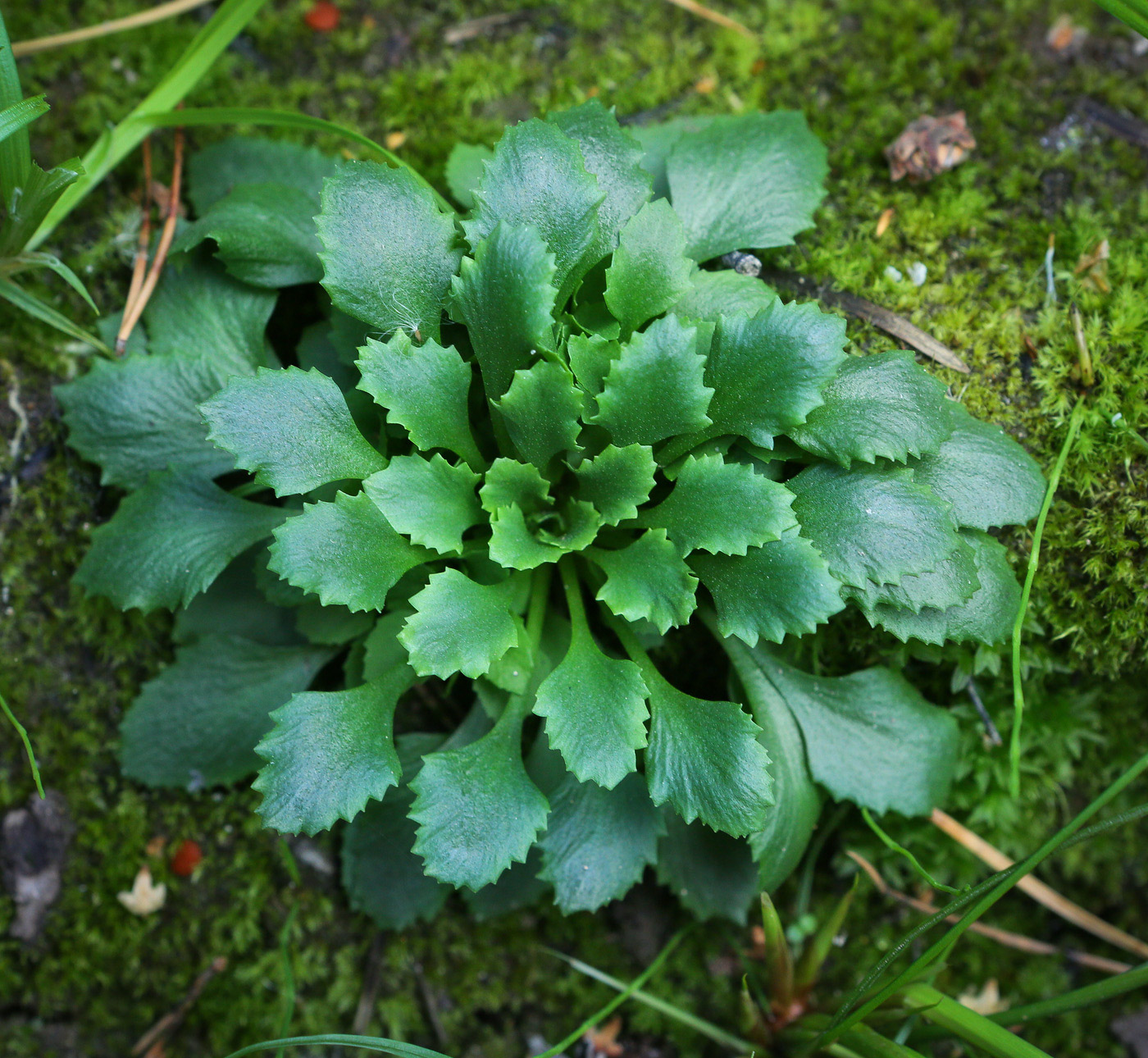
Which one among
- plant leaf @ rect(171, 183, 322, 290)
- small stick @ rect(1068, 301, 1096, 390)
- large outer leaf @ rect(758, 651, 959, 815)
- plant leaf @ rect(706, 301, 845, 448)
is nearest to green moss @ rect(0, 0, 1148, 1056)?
small stick @ rect(1068, 301, 1096, 390)


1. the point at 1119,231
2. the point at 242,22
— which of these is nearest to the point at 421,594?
the point at 242,22

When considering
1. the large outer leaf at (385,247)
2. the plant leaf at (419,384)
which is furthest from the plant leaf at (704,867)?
the large outer leaf at (385,247)

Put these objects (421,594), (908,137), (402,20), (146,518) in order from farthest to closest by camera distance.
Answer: (402,20), (908,137), (146,518), (421,594)

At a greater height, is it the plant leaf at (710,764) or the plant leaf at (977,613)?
the plant leaf at (977,613)

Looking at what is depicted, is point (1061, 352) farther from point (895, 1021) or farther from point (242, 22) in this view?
point (242, 22)

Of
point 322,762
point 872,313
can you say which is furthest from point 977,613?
point 322,762

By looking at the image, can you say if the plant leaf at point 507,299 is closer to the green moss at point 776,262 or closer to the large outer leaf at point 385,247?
the large outer leaf at point 385,247

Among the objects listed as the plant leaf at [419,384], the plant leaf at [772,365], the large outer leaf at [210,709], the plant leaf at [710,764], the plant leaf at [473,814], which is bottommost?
the large outer leaf at [210,709]
